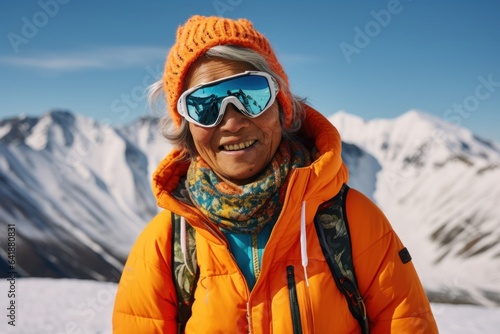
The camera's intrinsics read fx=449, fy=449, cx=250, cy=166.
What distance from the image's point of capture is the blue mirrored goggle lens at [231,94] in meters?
2.66

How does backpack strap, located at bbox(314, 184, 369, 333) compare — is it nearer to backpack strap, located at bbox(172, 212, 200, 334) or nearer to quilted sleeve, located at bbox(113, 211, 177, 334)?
backpack strap, located at bbox(172, 212, 200, 334)

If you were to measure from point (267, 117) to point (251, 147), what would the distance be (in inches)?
8.4

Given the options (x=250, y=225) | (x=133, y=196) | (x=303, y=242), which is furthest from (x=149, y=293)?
(x=133, y=196)

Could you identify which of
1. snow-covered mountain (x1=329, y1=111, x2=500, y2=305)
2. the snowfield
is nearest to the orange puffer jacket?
the snowfield

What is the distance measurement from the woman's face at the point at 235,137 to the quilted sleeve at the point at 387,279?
2.29 ft

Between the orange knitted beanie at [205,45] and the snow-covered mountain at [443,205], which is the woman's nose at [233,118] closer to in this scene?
the orange knitted beanie at [205,45]

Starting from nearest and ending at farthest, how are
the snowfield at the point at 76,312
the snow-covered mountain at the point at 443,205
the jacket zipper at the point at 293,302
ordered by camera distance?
the jacket zipper at the point at 293,302
the snowfield at the point at 76,312
the snow-covered mountain at the point at 443,205

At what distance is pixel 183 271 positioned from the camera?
2682mm

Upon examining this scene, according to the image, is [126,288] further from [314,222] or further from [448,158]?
[448,158]

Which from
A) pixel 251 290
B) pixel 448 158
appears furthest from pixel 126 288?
pixel 448 158

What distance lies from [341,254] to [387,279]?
290 millimetres

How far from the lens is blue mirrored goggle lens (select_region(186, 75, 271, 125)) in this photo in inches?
105

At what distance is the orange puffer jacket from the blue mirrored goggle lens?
1.59ft

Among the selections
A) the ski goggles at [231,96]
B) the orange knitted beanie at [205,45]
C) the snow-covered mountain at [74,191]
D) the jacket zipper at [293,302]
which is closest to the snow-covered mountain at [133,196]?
the snow-covered mountain at [74,191]
